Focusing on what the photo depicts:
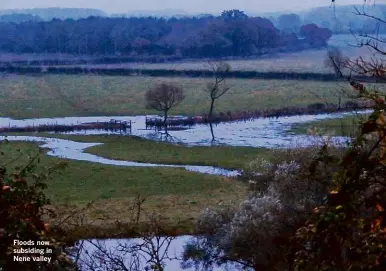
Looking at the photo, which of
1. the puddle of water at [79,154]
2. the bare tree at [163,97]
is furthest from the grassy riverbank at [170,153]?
the bare tree at [163,97]

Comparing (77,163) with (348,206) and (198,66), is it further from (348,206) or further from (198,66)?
(198,66)

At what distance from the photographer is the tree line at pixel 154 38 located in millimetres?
103875

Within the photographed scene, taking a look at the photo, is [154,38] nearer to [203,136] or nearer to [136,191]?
[203,136]

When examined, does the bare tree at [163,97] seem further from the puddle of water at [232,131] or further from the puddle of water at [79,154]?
the puddle of water at [79,154]

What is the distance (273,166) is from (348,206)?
18086mm

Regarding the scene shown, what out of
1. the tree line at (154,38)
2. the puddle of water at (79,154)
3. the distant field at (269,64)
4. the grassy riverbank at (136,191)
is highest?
the tree line at (154,38)

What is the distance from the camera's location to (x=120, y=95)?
63.9 metres

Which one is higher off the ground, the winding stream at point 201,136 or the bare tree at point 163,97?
the bare tree at point 163,97

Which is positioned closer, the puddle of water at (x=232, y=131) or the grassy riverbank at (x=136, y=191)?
the grassy riverbank at (x=136, y=191)

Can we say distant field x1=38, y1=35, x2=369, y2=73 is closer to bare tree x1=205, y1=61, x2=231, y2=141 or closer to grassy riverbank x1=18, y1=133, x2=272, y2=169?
bare tree x1=205, y1=61, x2=231, y2=141

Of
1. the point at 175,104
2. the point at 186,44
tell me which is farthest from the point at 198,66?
the point at 175,104

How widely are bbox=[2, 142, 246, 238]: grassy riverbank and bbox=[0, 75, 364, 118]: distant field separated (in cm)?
2196

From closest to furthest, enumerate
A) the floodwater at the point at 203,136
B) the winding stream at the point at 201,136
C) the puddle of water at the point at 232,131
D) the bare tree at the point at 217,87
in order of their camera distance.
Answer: the winding stream at the point at 201,136 < the floodwater at the point at 203,136 < the puddle of water at the point at 232,131 < the bare tree at the point at 217,87

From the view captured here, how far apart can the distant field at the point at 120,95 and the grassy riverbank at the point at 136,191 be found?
21964 millimetres
